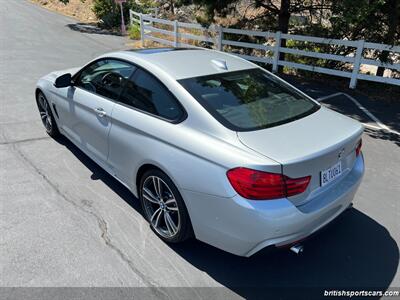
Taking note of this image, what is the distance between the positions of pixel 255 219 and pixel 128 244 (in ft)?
4.66

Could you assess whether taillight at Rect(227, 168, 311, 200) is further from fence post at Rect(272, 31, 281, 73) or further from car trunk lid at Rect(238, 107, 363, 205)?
fence post at Rect(272, 31, 281, 73)

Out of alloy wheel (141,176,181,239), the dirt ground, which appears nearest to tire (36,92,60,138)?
alloy wheel (141,176,181,239)

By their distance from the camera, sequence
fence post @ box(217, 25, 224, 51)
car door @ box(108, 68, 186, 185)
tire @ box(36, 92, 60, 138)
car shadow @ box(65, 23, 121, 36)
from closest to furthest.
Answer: car door @ box(108, 68, 186, 185)
tire @ box(36, 92, 60, 138)
fence post @ box(217, 25, 224, 51)
car shadow @ box(65, 23, 121, 36)

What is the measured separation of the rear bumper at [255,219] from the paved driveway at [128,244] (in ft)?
0.70

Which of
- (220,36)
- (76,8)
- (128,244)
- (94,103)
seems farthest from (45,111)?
(76,8)

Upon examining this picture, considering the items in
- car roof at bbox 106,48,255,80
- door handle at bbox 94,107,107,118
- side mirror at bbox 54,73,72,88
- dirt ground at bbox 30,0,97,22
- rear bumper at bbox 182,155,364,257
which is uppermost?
dirt ground at bbox 30,0,97,22

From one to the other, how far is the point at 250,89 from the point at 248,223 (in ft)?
4.79

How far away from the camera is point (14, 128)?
589cm

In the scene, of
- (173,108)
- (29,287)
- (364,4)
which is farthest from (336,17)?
(29,287)

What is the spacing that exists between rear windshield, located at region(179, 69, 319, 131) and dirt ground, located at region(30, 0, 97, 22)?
24.8 meters

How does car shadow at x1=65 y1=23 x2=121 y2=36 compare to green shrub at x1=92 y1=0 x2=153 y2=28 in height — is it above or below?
below

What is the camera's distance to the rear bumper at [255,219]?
2.49 m

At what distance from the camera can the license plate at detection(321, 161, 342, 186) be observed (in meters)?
2.79

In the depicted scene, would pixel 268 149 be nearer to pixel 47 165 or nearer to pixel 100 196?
pixel 100 196
